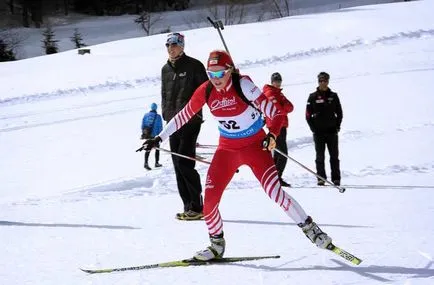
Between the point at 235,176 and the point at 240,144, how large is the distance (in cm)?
474

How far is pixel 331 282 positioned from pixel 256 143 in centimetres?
126

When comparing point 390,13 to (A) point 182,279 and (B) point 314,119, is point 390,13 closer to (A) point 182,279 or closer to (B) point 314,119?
(B) point 314,119

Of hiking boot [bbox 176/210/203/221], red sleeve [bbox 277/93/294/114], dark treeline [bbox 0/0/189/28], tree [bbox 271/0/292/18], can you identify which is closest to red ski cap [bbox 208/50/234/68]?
hiking boot [bbox 176/210/203/221]

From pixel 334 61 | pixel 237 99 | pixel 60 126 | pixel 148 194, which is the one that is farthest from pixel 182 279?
pixel 334 61

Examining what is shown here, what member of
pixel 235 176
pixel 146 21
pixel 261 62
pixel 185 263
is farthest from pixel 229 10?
pixel 185 263

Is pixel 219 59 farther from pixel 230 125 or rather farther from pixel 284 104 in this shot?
pixel 284 104

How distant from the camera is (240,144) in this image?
455 cm

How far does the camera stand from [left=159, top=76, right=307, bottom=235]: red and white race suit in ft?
14.6

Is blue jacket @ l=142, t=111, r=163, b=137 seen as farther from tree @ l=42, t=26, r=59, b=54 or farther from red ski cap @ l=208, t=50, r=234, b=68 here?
tree @ l=42, t=26, r=59, b=54

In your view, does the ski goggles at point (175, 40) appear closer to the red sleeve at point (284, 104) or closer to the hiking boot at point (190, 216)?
the hiking boot at point (190, 216)

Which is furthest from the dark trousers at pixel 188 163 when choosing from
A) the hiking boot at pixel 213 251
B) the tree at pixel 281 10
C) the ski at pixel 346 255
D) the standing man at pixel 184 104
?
the tree at pixel 281 10

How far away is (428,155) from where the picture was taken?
9.84 meters

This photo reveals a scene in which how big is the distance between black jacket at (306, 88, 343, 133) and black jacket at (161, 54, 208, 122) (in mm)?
2843

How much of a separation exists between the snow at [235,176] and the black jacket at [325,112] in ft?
2.83
